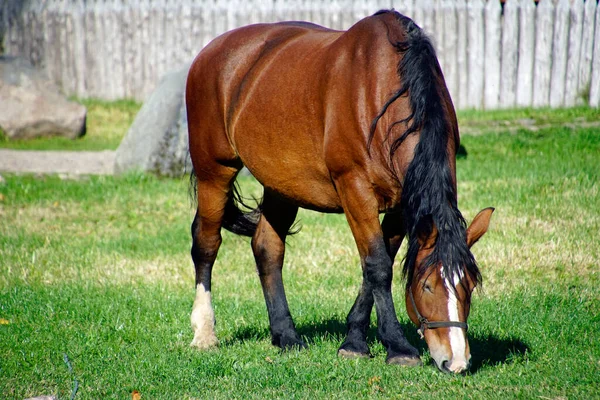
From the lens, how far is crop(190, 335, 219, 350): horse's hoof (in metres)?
5.50

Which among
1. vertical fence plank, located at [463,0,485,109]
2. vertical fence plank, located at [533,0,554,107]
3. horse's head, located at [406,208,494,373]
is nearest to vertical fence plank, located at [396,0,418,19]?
vertical fence plank, located at [463,0,485,109]

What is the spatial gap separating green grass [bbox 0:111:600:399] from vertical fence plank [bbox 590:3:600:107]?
1986 millimetres

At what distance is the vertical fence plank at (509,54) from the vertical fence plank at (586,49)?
1.06 m

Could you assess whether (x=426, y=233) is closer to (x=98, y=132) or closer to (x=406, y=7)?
(x=406, y=7)

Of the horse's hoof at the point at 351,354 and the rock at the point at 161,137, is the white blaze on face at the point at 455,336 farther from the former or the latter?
the rock at the point at 161,137

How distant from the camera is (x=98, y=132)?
15453 mm

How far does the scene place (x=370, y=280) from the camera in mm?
4707

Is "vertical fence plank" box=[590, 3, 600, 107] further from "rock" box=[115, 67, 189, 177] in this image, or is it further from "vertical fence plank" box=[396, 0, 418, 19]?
"rock" box=[115, 67, 189, 177]

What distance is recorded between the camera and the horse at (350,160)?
4.17 m

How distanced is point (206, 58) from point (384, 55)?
1874mm

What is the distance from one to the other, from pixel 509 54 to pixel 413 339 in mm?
8869

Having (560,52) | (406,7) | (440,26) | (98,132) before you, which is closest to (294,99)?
(560,52)

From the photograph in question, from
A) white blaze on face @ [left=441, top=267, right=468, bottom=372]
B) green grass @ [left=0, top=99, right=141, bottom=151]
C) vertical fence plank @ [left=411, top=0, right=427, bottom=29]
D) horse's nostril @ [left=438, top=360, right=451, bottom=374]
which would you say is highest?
vertical fence plank @ [left=411, top=0, right=427, bottom=29]

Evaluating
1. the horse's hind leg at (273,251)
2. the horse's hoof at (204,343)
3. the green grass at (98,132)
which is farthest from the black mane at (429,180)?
the green grass at (98,132)
